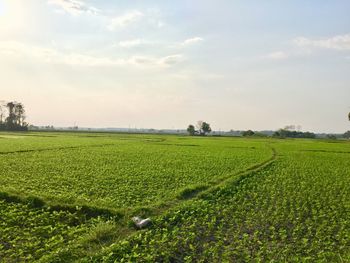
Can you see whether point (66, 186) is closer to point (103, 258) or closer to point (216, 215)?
point (216, 215)

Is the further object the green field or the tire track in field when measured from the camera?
the tire track in field

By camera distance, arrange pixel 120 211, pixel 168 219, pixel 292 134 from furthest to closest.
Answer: pixel 292 134 < pixel 120 211 < pixel 168 219

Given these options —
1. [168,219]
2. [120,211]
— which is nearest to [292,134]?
[168,219]

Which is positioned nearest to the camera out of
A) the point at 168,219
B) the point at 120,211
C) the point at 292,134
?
the point at 168,219

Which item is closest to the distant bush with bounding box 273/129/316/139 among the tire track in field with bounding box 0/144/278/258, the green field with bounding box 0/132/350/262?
the green field with bounding box 0/132/350/262

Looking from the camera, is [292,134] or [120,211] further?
[292,134]

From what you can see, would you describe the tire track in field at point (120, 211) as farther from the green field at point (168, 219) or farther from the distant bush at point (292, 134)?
the distant bush at point (292, 134)

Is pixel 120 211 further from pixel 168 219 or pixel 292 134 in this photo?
pixel 292 134

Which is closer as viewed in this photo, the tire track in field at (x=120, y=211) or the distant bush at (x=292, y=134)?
the tire track in field at (x=120, y=211)

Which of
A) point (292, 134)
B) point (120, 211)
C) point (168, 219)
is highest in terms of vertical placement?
point (292, 134)

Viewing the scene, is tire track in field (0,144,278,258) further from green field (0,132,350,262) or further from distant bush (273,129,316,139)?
distant bush (273,129,316,139)

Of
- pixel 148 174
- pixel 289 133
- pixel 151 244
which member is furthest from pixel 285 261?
pixel 289 133

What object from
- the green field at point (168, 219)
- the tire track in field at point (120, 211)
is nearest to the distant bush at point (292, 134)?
the green field at point (168, 219)

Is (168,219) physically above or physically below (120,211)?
below
